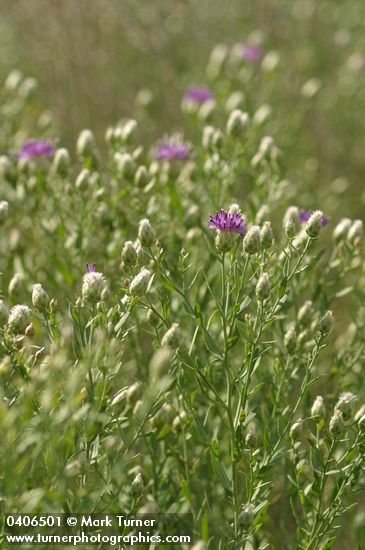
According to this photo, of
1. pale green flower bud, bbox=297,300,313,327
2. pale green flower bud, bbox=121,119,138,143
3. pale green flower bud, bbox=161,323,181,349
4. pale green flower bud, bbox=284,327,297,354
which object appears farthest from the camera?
pale green flower bud, bbox=121,119,138,143

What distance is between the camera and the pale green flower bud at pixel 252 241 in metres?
1.78

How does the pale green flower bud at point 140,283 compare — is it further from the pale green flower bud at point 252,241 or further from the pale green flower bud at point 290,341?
the pale green flower bud at point 290,341

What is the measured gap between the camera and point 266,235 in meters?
1.84

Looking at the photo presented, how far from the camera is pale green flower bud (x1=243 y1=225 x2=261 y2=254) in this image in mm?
1778

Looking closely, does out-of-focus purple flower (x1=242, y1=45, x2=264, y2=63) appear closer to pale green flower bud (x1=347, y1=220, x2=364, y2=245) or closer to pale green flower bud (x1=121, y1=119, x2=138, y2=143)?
pale green flower bud (x1=121, y1=119, x2=138, y2=143)

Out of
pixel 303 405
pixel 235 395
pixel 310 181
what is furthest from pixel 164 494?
pixel 310 181

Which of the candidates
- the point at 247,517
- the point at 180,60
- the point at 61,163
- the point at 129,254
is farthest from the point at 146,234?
the point at 180,60

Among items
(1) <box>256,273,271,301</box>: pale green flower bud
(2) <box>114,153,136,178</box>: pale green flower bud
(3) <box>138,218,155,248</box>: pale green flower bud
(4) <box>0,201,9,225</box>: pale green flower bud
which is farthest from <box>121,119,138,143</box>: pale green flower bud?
(1) <box>256,273,271,301</box>: pale green flower bud

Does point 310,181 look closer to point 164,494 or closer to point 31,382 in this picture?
point 164,494

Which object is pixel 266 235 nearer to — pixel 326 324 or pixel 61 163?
pixel 326 324

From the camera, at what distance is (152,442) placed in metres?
2.01

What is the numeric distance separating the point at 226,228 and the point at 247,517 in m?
0.69

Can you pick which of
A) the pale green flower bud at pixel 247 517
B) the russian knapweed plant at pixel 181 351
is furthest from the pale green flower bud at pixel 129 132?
the pale green flower bud at pixel 247 517

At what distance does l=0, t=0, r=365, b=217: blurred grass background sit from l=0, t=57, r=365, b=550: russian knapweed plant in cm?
134
